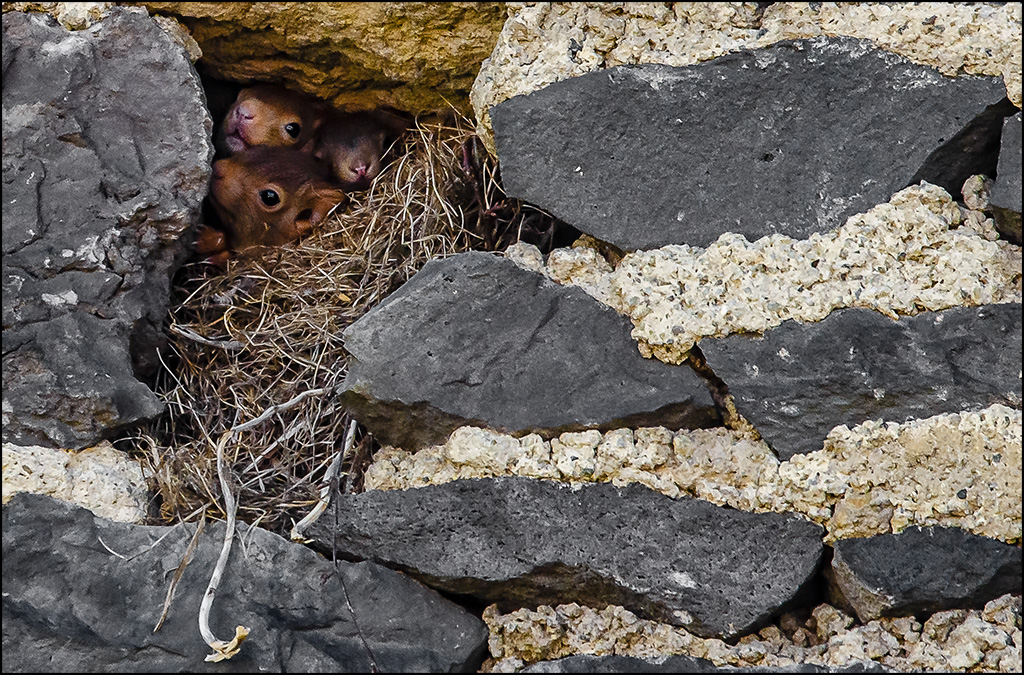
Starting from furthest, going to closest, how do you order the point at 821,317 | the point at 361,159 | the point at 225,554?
1. the point at 361,159
2. the point at 225,554
3. the point at 821,317

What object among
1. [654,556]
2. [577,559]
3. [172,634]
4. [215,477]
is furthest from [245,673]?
[654,556]

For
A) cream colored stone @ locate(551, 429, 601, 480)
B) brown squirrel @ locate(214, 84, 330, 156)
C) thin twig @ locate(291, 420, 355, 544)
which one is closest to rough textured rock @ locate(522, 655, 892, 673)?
cream colored stone @ locate(551, 429, 601, 480)

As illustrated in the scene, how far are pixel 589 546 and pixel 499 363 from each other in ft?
1.23

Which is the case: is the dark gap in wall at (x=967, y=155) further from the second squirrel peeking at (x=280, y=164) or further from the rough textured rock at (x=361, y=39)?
the second squirrel peeking at (x=280, y=164)

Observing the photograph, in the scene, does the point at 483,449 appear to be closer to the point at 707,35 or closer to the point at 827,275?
the point at 827,275

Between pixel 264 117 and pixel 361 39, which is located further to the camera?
pixel 264 117

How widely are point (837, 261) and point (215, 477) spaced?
127 cm

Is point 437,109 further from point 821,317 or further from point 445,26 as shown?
point 821,317

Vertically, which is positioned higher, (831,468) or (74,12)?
(74,12)

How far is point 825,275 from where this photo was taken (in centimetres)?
177

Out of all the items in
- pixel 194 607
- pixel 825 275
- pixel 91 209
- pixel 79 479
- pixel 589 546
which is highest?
pixel 825 275

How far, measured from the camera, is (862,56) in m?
1.79

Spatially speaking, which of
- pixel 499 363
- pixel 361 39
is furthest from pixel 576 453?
pixel 361 39

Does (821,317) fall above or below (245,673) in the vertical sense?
above
